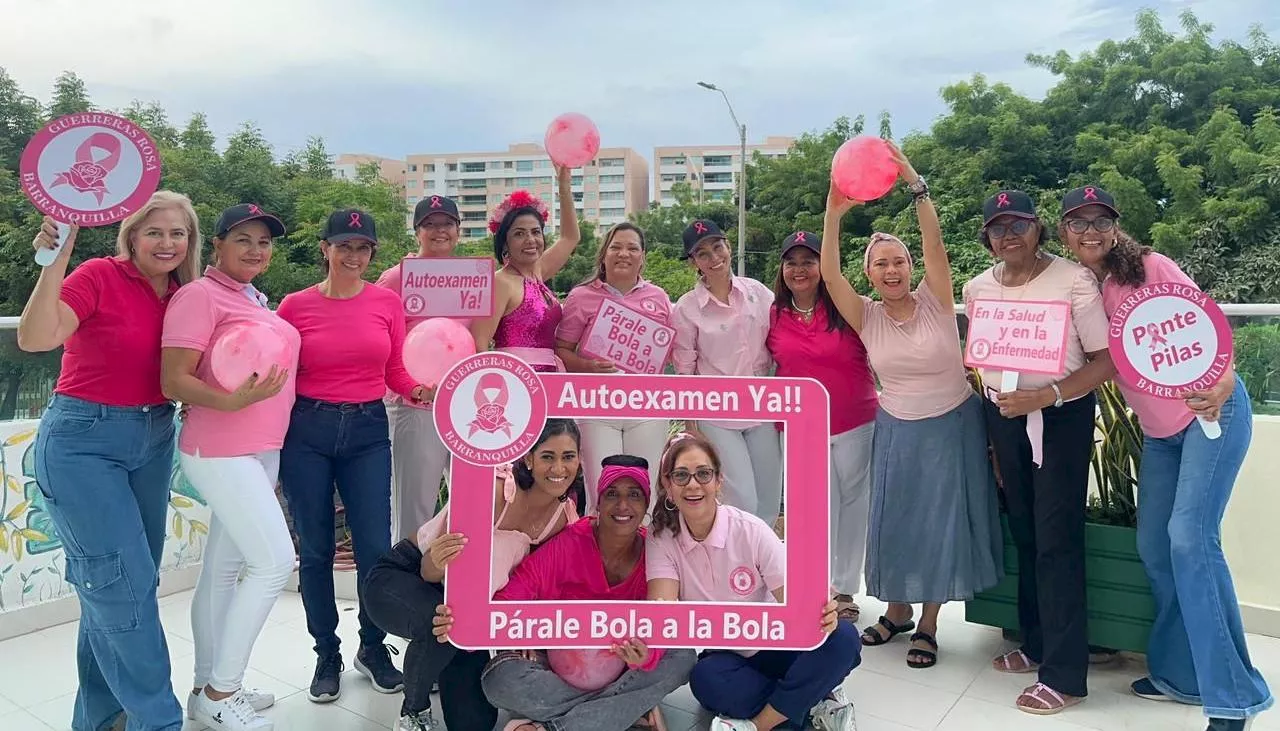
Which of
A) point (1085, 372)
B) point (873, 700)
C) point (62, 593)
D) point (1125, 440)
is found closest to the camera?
point (1085, 372)

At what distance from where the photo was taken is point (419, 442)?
3211 mm

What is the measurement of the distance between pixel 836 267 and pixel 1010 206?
2.02ft

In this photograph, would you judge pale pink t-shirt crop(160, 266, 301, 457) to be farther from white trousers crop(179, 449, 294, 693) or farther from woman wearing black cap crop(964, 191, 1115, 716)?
woman wearing black cap crop(964, 191, 1115, 716)

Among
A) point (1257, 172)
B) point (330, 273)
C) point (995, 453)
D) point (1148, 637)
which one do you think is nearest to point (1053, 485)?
point (995, 453)

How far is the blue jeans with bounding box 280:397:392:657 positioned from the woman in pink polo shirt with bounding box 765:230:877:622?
1552 millimetres

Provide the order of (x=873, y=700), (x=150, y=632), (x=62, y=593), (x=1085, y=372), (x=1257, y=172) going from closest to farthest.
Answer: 1. (x=150, y=632)
2. (x=1085, y=372)
3. (x=873, y=700)
4. (x=62, y=593)
5. (x=1257, y=172)

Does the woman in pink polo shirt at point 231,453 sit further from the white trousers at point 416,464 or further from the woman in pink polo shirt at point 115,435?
the white trousers at point 416,464

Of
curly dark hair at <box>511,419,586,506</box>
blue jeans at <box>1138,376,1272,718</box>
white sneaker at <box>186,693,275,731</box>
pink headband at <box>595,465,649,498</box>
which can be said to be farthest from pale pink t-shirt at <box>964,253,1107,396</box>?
white sneaker at <box>186,693,275,731</box>

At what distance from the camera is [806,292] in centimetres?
329

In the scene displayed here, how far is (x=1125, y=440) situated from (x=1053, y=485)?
53cm

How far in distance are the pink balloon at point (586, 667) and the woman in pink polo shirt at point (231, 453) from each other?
915 millimetres

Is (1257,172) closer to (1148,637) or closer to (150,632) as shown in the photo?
(1148,637)

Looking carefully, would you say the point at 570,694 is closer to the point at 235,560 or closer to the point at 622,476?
the point at 622,476

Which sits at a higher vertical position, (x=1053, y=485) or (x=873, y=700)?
(x=1053, y=485)
